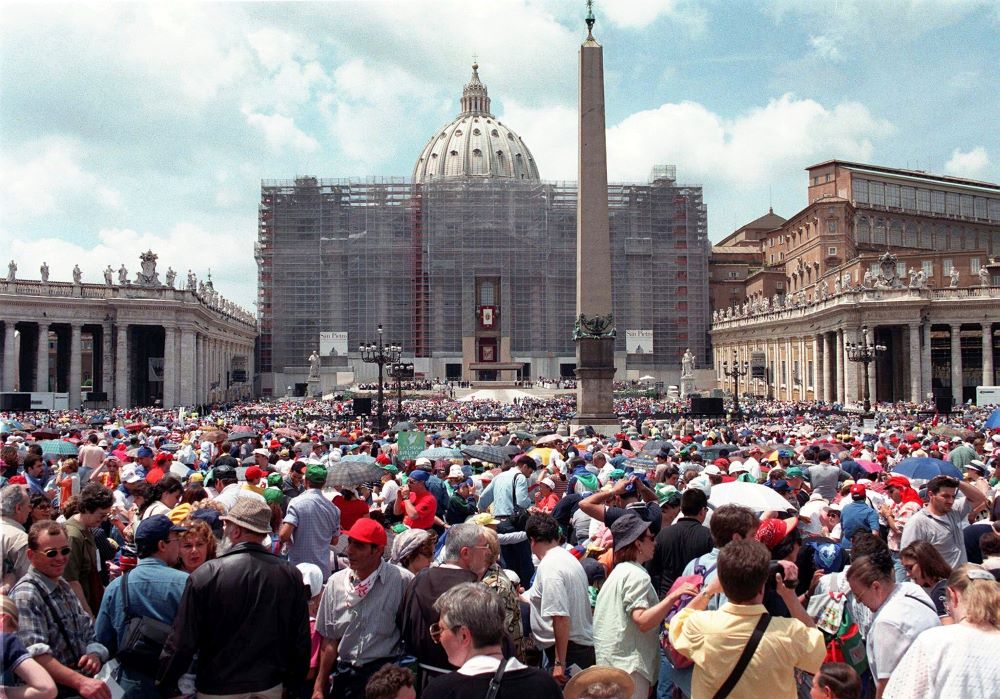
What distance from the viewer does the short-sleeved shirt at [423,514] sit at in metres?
8.52

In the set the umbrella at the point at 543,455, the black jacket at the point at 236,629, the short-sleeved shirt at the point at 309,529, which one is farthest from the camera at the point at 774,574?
the umbrella at the point at 543,455

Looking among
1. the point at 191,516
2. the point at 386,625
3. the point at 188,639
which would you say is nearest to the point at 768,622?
the point at 386,625

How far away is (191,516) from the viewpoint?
6496mm

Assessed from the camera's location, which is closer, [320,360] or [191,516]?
[191,516]

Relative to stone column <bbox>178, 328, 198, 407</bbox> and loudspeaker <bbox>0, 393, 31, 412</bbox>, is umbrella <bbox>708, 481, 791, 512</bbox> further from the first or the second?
stone column <bbox>178, 328, 198, 407</bbox>

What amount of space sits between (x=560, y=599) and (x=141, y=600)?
242 centimetres

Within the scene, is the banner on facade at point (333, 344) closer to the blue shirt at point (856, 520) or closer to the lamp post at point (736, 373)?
the lamp post at point (736, 373)

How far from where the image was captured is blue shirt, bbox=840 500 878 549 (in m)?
8.20

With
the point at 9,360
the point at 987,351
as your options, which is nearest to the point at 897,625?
the point at 987,351

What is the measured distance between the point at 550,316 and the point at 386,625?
8196 cm

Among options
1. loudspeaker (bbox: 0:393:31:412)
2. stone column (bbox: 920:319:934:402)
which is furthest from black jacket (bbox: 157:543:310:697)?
stone column (bbox: 920:319:934:402)

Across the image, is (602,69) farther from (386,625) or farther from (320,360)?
(320,360)

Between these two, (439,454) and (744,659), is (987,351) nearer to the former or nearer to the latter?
(439,454)

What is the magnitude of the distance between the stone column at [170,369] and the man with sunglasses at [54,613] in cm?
5959
